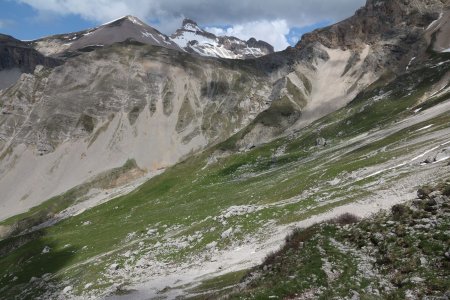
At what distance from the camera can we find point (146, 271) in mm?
49094

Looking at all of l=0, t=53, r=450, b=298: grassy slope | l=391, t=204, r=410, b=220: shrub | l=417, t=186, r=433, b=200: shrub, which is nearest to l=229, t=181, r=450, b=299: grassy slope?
l=391, t=204, r=410, b=220: shrub

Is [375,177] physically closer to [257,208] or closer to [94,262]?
[257,208]

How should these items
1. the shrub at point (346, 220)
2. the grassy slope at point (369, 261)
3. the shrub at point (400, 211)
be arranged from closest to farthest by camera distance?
1. the grassy slope at point (369, 261)
2. the shrub at point (400, 211)
3. the shrub at point (346, 220)

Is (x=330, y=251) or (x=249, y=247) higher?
(x=330, y=251)

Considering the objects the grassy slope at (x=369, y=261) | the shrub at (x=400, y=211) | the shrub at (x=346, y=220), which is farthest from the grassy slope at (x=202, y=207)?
the grassy slope at (x=369, y=261)

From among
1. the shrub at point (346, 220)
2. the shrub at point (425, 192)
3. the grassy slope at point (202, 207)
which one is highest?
the shrub at point (425, 192)

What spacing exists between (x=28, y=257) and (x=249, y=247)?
2352 inches

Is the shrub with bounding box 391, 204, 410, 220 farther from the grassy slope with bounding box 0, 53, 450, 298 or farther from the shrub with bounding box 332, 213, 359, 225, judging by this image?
the grassy slope with bounding box 0, 53, 450, 298

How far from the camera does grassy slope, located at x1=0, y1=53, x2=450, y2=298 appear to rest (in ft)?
173

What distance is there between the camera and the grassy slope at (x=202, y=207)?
52.6 metres

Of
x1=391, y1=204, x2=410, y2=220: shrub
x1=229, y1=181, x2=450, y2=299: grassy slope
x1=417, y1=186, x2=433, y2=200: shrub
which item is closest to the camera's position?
x1=229, y1=181, x2=450, y2=299: grassy slope

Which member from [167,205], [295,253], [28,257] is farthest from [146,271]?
[167,205]

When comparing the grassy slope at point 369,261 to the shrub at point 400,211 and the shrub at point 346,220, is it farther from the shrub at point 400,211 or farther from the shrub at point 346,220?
the shrub at point 346,220

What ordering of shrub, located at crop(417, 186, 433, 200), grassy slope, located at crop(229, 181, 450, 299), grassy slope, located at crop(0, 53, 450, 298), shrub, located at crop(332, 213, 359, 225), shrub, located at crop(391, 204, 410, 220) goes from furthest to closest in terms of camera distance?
grassy slope, located at crop(0, 53, 450, 298) → shrub, located at crop(332, 213, 359, 225) → shrub, located at crop(417, 186, 433, 200) → shrub, located at crop(391, 204, 410, 220) → grassy slope, located at crop(229, 181, 450, 299)
